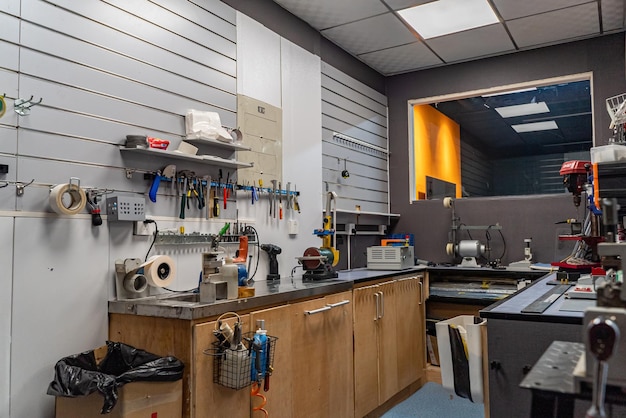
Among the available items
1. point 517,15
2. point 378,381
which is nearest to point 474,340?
point 378,381

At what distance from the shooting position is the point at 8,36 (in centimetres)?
209

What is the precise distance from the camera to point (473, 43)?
4.59 metres

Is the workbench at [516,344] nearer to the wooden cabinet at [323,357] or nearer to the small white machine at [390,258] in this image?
the wooden cabinet at [323,357]

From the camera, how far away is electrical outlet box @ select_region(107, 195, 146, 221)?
2.41 metres

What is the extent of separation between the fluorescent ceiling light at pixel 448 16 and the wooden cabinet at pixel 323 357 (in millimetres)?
2349

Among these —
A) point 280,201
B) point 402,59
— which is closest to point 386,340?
point 280,201

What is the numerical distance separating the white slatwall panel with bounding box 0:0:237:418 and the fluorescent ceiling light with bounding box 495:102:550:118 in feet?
12.4

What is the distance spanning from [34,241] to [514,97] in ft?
15.4

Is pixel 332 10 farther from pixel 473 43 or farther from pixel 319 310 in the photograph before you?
pixel 319 310

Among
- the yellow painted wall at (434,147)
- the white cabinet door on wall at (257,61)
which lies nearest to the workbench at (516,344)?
the white cabinet door on wall at (257,61)

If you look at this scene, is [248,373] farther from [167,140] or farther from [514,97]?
[514,97]

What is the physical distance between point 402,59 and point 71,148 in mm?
3600

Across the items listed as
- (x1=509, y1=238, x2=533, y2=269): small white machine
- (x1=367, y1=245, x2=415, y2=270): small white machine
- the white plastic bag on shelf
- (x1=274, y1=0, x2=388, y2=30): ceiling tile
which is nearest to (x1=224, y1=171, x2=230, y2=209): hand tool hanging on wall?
the white plastic bag on shelf

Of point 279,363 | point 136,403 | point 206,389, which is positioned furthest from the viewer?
point 279,363
